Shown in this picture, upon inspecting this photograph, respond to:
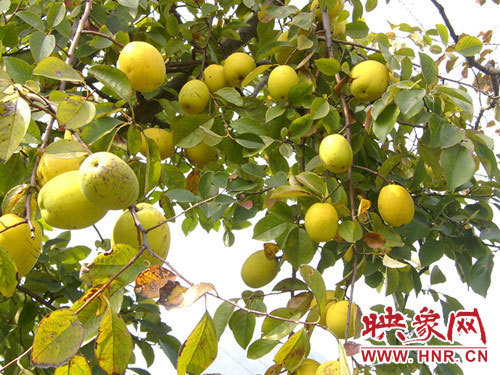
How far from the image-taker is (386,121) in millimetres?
1136

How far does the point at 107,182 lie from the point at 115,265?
0.14 metres

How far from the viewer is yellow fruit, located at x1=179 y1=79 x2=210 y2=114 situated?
1.39m

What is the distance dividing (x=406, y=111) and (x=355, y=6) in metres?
0.68

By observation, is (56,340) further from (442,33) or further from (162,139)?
(442,33)

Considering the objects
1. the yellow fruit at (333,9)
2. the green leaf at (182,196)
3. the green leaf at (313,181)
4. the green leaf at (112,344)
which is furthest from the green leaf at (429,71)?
the green leaf at (112,344)

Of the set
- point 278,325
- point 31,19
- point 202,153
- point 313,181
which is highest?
point 31,19

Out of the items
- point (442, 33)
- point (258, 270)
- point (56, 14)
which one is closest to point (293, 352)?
point (258, 270)

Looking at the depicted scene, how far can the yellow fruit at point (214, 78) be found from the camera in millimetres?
1499

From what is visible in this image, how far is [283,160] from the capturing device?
143cm

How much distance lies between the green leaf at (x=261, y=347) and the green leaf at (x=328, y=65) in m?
0.64

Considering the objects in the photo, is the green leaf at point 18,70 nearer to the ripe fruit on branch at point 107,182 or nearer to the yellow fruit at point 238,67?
the ripe fruit on branch at point 107,182

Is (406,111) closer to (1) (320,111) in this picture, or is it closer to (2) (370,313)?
(1) (320,111)

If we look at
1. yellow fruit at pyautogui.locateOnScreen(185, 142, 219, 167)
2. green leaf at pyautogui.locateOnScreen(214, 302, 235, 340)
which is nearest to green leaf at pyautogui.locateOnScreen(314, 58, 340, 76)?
yellow fruit at pyautogui.locateOnScreen(185, 142, 219, 167)

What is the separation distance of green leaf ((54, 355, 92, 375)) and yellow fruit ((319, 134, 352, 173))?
2.09 ft
